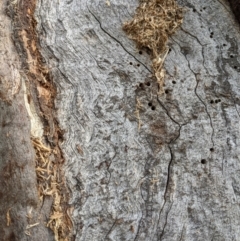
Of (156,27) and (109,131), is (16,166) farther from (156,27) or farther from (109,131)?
(156,27)

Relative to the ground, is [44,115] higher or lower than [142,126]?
lower

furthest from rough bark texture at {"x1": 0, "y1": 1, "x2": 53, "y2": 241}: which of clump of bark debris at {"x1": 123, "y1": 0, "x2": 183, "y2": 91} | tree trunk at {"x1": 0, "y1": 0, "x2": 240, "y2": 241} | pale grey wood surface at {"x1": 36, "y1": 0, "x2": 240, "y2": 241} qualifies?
clump of bark debris at {"x1": 123, "y1": 0, "x2": 183, "y2": 91}

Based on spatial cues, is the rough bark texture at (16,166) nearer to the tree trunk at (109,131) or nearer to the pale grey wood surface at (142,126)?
the tree trunk at (109,131)

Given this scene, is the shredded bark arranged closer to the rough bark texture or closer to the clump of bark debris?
the rough bark texture

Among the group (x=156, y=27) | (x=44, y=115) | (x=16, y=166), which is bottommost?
(x=16, y=166)

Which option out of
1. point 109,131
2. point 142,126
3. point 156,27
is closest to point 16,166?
point 109,131

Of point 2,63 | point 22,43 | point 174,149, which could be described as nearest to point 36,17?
point 22,43
